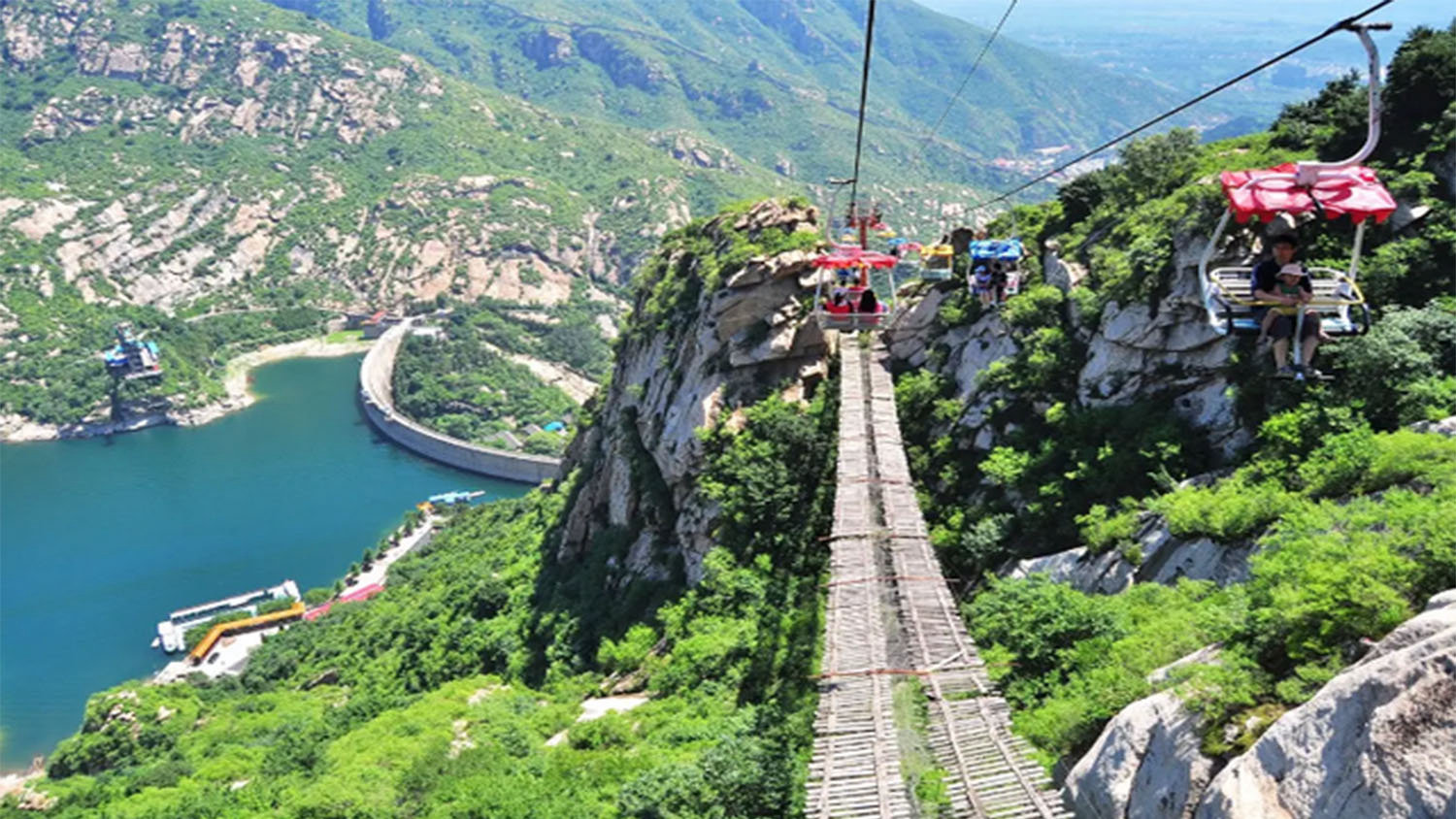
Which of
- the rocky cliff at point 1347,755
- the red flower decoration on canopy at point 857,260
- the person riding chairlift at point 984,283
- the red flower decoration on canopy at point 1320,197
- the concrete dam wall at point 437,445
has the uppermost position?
the red flower decoration on canopy at point 1320,197

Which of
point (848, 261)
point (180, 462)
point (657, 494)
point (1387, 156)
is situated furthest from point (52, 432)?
point (1387, 156)

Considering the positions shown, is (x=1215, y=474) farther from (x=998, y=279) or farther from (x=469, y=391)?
(x=469, y=391)

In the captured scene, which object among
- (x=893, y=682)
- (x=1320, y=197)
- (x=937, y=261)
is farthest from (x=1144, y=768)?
(x=937, y=261)

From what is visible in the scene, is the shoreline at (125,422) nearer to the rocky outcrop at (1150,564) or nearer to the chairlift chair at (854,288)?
the chairlift chair at (854,288)

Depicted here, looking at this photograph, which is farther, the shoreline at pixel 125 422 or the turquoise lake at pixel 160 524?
the shoreline at pixel 125 422

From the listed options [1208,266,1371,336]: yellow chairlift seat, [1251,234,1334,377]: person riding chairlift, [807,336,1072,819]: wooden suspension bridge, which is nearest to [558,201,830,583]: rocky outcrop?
[807,336,1072,819]: wooden suspension bridge

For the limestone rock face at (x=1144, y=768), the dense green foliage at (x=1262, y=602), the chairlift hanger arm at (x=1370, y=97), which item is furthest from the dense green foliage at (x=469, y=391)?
the chairlift hanger arm at (x=1370, y=97)
